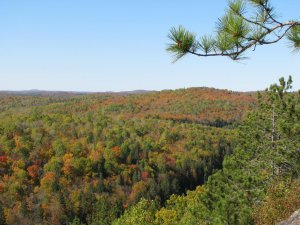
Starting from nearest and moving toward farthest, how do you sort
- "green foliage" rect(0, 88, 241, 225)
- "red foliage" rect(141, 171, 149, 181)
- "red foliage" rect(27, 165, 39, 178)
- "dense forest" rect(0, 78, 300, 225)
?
"dense forest" rect(0, 78, 300, 225) → "green foliage" rect(0, 88, 241, 225) → "red foliage" rect(27, 165, 39, 178) → "red foliage" rect(141, 171, 149, 181)

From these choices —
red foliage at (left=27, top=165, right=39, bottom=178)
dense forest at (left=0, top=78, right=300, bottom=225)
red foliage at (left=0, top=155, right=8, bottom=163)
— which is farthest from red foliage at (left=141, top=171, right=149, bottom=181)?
red foliage at (left=0, top=155, right=8, bottom=163)

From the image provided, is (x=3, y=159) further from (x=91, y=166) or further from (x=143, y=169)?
(x=143, y=169)

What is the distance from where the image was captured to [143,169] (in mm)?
114562

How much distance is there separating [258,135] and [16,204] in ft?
264

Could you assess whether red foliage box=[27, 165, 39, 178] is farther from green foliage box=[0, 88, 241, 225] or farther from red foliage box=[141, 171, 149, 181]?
red foliage box=[141, 171, 149, 181]

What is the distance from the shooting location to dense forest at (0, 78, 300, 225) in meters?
20.3

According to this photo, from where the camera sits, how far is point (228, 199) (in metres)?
21.0

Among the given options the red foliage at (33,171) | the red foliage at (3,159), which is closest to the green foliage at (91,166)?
the red foliage at (3,159)

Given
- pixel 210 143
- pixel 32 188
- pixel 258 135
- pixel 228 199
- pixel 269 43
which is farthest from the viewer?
pixel 210 143

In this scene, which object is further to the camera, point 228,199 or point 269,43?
point 228,199

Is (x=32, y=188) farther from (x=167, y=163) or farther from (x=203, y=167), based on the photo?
(x=203, y=167)

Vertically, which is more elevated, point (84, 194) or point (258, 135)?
point (258, 135)

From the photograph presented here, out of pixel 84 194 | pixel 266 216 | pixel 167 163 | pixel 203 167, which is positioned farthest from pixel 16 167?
pixel 266 216

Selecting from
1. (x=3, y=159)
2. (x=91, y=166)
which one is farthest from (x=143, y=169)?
(x=3, y=159)
